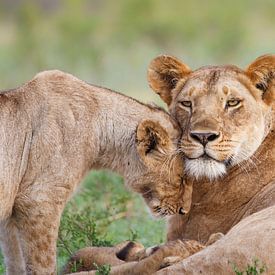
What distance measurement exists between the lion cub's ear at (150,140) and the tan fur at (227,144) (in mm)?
132

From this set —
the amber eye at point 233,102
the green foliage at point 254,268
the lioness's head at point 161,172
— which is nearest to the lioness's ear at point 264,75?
the amber eye at point 233,102

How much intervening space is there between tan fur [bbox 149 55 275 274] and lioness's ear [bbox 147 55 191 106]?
0.10 ft

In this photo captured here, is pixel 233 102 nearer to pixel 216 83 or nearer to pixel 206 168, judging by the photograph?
pixel 216 83

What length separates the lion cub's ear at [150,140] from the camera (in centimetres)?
639

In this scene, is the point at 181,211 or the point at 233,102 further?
the point at 181,211

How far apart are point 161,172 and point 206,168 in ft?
1.53

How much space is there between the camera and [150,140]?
6.51 meters

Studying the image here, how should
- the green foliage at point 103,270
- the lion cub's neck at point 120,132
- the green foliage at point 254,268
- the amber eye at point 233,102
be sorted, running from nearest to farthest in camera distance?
the green foliage at point 254,268
the green foliage at point 103,270
the amber eye at point 233,102
the lion cub's neck at point 120,132

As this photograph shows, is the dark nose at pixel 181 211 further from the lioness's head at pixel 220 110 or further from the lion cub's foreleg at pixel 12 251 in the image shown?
the lion cub's foreleg at pixel 12 251

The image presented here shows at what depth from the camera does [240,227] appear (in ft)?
18.1

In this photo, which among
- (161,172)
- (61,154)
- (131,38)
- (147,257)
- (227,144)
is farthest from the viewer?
(131,38)

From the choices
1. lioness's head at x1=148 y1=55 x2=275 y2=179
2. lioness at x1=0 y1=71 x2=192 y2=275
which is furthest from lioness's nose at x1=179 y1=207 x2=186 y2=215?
lioness's head at x1=148 y1=55 x2=275 y2=179

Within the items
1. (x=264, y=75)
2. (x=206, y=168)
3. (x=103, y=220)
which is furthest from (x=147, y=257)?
(x=103, y=220)

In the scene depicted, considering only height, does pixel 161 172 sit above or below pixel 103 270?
above
